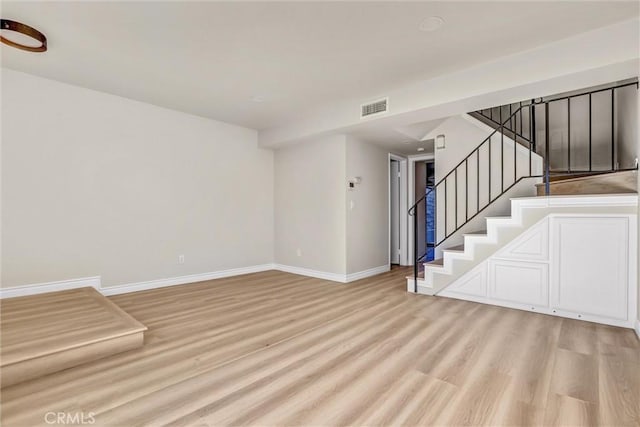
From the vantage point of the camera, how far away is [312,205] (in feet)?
18.3

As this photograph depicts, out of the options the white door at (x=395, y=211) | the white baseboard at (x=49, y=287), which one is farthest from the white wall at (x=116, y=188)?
the white door at (x=395, y=211)

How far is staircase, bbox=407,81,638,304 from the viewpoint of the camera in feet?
11.2

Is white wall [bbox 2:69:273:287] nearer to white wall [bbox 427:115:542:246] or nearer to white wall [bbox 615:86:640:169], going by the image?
white wall [bbox 427:115:542:246]

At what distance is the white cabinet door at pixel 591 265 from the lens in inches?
121

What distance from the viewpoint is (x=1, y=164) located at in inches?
137

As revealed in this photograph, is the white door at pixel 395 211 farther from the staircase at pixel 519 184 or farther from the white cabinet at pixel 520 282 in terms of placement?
the white cabinet at pixel 520 282

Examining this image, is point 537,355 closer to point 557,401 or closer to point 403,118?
point 557,401

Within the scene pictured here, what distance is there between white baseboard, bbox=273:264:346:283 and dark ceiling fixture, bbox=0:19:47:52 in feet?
14.7

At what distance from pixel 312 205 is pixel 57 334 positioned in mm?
3860

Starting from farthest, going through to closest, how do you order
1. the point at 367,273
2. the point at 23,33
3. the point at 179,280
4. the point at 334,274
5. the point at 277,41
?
the point at 367,273 → the point at 334,274 → the point at 179,280 → the point at 277,41 → the point at 23,33

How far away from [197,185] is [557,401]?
16.5ft

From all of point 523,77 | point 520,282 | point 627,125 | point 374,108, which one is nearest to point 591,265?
point 520,282

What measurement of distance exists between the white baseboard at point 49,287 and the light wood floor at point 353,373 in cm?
93

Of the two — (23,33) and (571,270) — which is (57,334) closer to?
(23,33)
